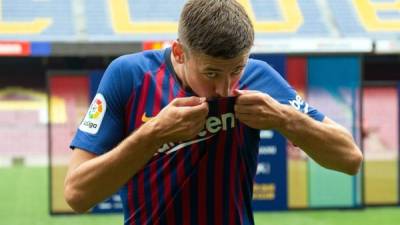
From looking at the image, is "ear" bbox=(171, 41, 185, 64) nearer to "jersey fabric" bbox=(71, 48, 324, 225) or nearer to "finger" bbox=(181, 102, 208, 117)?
"jersey fabric" bbox=(71, 48, 324, 225)

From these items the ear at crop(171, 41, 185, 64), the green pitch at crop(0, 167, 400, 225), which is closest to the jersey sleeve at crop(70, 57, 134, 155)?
the ear at crop(171, 41, 185, 64)

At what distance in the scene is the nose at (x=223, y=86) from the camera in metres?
2.15

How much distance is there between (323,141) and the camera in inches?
92.0

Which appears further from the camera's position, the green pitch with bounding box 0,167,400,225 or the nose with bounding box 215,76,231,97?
the green pitch with bounding box 0,167,400,225

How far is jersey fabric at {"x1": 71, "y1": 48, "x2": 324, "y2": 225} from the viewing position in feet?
7.64

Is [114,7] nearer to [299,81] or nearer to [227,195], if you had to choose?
[299,81]

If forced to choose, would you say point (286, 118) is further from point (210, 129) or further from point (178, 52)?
point (178, 52)

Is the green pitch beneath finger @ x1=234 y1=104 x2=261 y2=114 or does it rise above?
beneath

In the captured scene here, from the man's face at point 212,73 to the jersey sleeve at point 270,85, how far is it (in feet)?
0.59

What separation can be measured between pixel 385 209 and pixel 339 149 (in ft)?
28.7

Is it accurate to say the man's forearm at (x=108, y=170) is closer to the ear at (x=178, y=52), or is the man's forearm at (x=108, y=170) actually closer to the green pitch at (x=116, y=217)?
the ear at (x=178, y=52)

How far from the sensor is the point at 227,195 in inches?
94.0

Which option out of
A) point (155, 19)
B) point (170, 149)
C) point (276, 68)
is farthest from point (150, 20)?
point (170, 149)

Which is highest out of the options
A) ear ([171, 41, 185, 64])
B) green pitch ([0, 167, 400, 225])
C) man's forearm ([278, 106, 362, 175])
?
ear ([171, 41, 185, 64])
